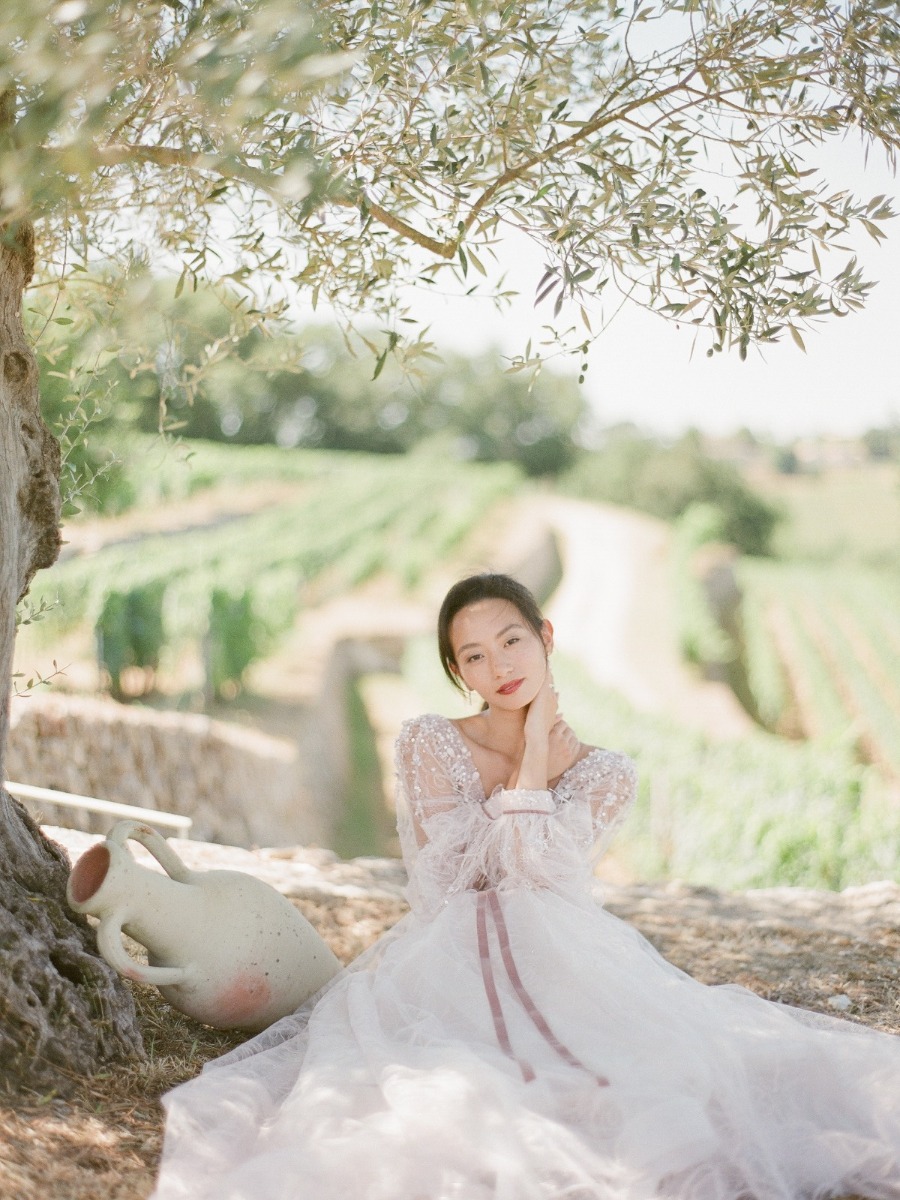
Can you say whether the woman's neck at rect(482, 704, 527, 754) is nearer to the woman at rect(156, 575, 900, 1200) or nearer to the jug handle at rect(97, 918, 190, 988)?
the woman at rect(156, 575, 900, 1200)

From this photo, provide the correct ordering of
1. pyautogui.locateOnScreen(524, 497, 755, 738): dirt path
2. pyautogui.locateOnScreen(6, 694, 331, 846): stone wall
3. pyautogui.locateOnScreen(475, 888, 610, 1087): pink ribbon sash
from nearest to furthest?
pyautogui.locateOnScreen(475, 888, 610, 1087): pink ribbon sash → pyautogui.locateOnScreen(6, 694, 331, 846): stone wall → pyautogui.locateOnScreen(524, 497, 755, 738): dirt path

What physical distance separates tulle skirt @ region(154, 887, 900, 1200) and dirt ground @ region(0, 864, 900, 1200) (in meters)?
0.16

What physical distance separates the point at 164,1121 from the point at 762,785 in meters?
8.37

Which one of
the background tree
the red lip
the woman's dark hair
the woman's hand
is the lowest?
the woman's hand

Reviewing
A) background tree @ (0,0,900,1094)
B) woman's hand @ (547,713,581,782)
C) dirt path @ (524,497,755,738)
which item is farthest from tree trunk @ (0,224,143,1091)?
dirt path @ (524,497,755,738)

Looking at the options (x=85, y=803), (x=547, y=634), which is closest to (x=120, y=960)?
(x=547, y=634)

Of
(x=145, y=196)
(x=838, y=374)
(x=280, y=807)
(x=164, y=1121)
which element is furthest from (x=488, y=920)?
(x=838, y=374)

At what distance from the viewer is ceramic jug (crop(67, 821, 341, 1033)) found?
2789mm

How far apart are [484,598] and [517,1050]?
3.79 ft

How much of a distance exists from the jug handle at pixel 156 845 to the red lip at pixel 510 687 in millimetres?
972

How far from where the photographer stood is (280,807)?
10.4 metres

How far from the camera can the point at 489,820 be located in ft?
9.68

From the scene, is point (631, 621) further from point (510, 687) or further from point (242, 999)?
point (242, 999)

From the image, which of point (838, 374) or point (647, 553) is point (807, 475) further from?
point (647, 553)
